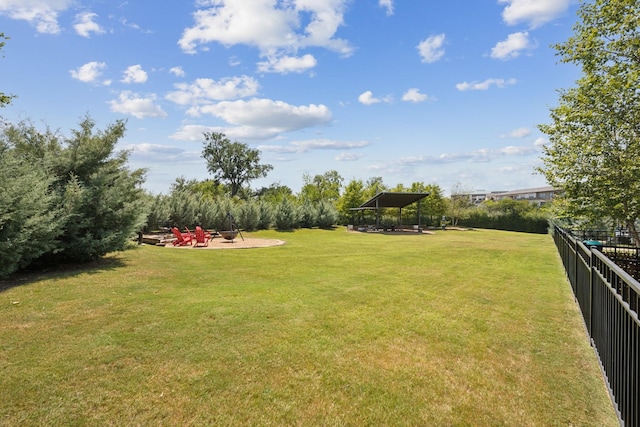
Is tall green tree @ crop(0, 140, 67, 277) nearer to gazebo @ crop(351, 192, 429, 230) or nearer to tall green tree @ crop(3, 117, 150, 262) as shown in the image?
tall green tree @ crop(3, 117, 150, 262)

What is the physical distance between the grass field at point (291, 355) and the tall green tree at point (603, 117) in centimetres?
487

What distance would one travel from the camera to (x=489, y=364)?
358cm

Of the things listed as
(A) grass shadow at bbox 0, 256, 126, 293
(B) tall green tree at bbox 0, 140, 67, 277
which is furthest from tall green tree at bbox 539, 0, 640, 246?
(B) tall green tree at bbox 0, 140, 67, 277

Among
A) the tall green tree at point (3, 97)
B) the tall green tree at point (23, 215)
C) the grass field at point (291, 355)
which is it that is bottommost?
the grass field at point (291, 355)

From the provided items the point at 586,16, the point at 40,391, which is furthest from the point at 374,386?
the point at 586,16

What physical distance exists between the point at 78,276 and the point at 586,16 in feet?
48.3

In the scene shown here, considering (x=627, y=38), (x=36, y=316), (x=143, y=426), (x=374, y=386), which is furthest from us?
(x=627, y=38)

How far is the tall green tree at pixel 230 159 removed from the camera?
54656 mm

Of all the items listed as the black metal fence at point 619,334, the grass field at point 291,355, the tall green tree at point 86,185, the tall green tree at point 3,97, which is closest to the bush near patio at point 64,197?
the tall green tree at point 86,185

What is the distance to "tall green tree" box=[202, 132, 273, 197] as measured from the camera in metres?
54.7

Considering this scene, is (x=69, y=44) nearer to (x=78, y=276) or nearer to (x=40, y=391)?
(x=78, y=276)

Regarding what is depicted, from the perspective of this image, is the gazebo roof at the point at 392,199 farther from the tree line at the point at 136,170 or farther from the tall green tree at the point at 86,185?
the tall green tree at the point at 86,185

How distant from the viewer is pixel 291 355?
145 inches

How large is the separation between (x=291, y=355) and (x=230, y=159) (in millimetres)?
54320
